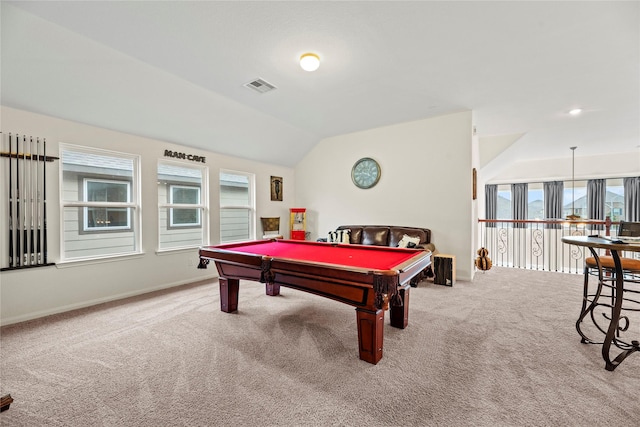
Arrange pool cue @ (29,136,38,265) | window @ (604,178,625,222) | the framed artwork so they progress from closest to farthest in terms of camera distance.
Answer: pool cue @ (29,136,38,265) → the framed artwork → window @ (604,178,625,222)

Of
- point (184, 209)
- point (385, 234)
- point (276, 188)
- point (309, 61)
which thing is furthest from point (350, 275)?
point (276, 188)

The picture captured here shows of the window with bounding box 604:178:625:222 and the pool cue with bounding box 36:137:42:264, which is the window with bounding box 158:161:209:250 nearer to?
the pool cue with bounding box 36:137:42:264

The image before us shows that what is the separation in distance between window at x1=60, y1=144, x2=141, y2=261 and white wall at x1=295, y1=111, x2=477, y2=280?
350 centimetres

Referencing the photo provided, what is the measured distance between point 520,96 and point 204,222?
5384mm

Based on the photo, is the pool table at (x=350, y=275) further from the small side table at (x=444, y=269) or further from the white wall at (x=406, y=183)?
the white wall at (x=406, y=183)

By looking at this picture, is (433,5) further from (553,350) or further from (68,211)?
(68,211)

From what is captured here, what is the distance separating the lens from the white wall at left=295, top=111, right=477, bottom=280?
4.40 metres

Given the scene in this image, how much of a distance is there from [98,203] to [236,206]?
7.21 feet

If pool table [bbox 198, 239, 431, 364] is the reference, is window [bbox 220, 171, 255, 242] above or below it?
above

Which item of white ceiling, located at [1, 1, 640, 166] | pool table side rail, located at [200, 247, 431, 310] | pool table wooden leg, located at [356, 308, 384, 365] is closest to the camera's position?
pool table side rail, located at [200, 247, 431, 310]

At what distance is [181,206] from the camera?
4.39 metres

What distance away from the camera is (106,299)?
3445mm

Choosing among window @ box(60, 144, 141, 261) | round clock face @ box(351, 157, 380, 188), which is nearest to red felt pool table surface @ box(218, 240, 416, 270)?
window @ box(60, 144, 141, 261)

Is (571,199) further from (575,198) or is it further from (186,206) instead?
(186,206)
